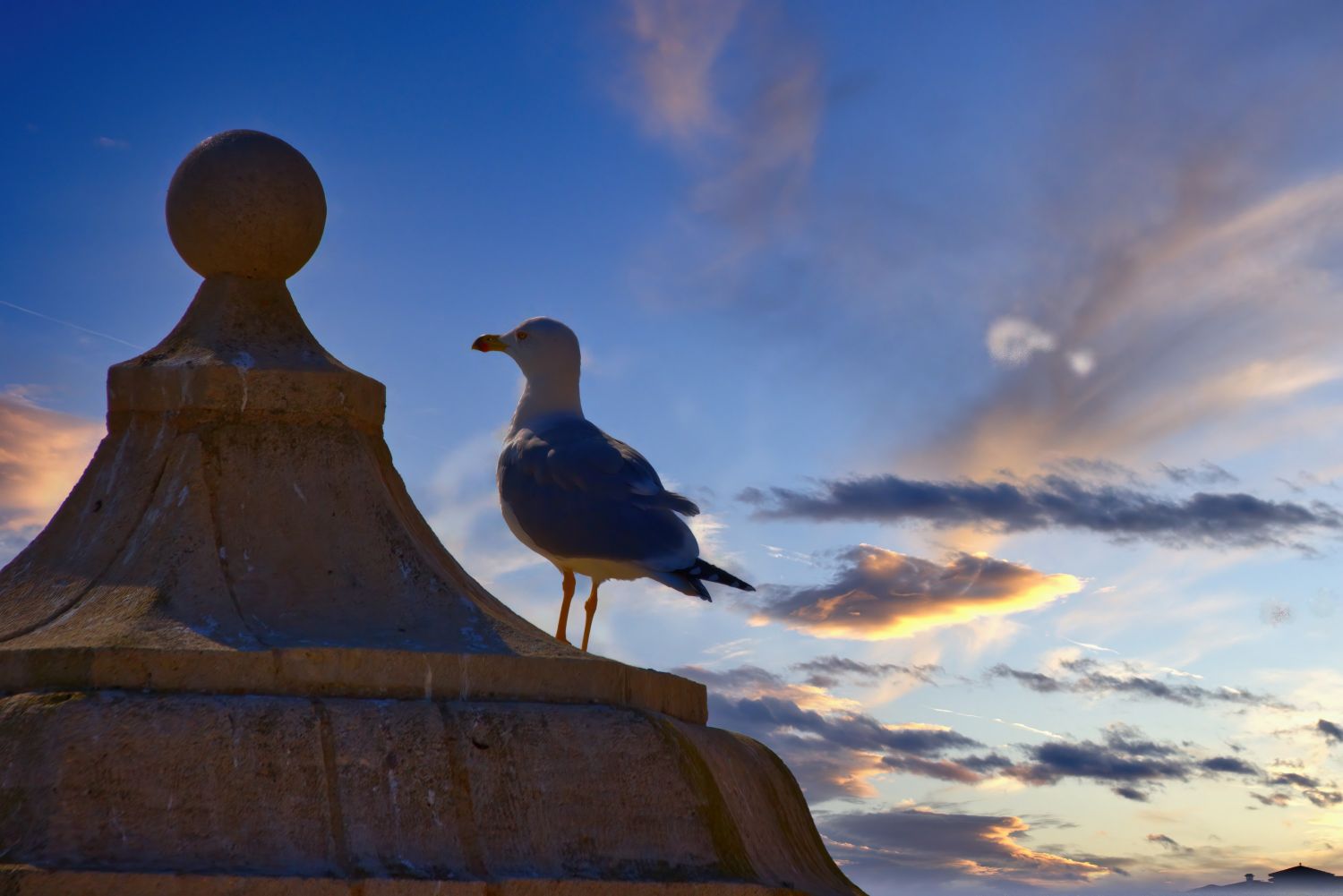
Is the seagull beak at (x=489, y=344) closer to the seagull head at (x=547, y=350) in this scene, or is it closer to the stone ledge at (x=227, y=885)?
the seagull head at (x=547, y=350)

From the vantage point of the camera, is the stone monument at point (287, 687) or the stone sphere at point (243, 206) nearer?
the stone monument at point (287, 687)

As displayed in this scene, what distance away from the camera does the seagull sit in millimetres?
8859

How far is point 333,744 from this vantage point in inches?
233

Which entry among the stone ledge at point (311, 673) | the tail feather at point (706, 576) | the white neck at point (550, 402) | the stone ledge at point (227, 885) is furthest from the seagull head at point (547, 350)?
the stone ledge at point (227, 885)

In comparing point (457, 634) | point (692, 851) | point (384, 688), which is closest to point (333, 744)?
point (384, 688)

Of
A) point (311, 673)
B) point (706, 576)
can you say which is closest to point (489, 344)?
point (706, 576)

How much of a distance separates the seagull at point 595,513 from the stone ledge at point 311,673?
2250mm

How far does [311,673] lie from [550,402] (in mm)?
3541

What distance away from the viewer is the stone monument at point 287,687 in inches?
225

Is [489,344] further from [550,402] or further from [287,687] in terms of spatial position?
[287,687]

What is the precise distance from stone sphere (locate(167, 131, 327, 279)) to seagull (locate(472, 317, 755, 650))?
1.96 metres

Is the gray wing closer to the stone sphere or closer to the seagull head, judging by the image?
the seagull head

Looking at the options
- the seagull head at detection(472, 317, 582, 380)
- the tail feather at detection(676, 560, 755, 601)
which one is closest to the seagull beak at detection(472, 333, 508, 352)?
the seagull head at detection(472, 317, 582, 380)

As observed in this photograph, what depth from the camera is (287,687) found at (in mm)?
6129
